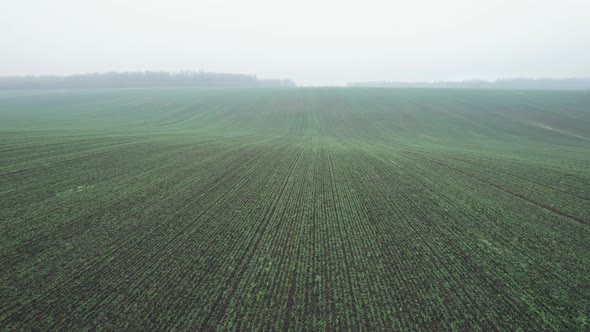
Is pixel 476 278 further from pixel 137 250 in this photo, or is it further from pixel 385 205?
pixel 137 250

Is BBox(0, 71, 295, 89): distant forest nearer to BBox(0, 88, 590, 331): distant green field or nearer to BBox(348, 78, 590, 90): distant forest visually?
BBox(0, 88, 590, 331): distant green field

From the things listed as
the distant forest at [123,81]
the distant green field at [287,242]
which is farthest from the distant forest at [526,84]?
the distant green field at [287,242]

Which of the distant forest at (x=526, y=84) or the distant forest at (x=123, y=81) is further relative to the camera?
the distant forest at (x=526, y=84)

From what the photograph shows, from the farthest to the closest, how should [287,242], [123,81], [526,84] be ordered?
[526,84] → [123,81] → [287,242]

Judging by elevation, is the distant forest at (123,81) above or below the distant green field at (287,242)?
above

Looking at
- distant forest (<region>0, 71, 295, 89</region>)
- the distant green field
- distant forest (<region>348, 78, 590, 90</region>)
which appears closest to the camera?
the distant green field

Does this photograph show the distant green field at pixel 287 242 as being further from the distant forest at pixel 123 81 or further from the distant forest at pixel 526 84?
the distant forest at pixel 526 84

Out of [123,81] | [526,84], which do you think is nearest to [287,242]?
[123,81]

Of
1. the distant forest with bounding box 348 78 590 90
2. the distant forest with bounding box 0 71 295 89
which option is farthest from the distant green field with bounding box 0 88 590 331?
the distant forest with bounding box 348 78 590 90

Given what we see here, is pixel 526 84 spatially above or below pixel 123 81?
above

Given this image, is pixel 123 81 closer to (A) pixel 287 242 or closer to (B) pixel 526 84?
(A) pixel 287 242
